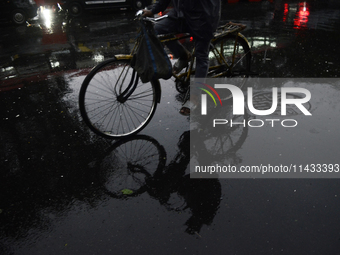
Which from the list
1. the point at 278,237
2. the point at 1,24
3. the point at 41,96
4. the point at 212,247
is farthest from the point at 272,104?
the point at 1,24

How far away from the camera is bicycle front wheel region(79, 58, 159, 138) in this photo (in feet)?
11.9

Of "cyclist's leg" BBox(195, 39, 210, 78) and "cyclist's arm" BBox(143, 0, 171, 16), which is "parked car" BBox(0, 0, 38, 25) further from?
"cyclist's leg" BBox(195, 39, 210, 78)

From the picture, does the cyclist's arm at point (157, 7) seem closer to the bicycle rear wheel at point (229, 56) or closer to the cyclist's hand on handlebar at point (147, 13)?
the cyclist's hand on handlebar at point (147, 13)

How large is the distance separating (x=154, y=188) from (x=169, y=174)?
27 centimetres

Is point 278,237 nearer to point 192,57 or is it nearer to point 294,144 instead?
point 294,144

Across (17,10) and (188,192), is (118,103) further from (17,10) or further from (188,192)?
(17,10)

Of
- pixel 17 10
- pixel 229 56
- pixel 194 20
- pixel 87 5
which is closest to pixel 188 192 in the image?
pixel 194 20

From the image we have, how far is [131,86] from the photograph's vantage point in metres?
3.86

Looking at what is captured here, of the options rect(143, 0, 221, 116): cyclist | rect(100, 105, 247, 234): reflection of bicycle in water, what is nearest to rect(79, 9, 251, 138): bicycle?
rect(143, 0, 221, 116): cyclist

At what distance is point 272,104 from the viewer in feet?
15.0

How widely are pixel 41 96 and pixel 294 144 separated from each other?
13.5 feet

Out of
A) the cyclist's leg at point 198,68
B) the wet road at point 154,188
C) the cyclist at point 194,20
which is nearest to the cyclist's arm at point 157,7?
the cyclist at point 194,20

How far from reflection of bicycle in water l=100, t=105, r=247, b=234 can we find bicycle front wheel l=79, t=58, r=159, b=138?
28cm

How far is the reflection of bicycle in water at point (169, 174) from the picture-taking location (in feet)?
9.51
